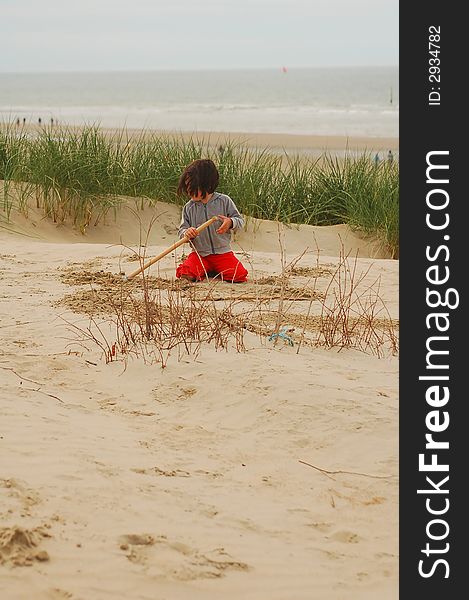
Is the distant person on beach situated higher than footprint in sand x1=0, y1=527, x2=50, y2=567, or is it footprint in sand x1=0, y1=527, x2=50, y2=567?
the distant person on beach

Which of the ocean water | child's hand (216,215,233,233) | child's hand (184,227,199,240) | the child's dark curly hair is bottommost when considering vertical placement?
child's hand (184,227,199,240)

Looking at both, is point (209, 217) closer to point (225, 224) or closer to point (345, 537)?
point (225, 224)

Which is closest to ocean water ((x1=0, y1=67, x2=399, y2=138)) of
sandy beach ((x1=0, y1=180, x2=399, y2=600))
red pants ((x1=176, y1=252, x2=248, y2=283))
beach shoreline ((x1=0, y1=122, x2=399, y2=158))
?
beach shoreline ((x1=0, y1=122, x2=399, y2=158))

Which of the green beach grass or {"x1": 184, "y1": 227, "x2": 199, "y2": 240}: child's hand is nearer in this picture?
{"x1": 184, "y1": 227, "x2": 199, "y2": 240}: child's hand

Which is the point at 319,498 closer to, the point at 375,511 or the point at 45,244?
the point at 375,511

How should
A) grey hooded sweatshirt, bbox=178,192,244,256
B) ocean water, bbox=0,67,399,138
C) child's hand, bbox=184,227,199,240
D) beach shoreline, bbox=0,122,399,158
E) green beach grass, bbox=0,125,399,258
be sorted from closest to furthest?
child's hand, bbox=184,227,199,240
grey hooded sweatshirt, bbox=178,192,244,256
green beach grass, bbox=0,125,399,258
beach shoreline, bbox=0,122,399,158
ocean water, bbox=0,67,399,138

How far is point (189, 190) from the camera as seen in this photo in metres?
6.45

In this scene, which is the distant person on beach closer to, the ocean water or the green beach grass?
the green beach grass

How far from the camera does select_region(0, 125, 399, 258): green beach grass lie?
9062mm

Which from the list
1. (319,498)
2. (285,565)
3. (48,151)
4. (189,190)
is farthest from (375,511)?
(48,151)

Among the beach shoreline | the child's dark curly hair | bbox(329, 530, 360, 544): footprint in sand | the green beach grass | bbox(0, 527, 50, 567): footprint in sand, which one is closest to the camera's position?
bbox(0, 527, 50, 567): footprint in sand

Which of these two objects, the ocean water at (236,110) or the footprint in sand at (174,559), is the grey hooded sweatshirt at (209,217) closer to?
the footprint in sand at (174,559)

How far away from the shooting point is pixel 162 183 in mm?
9625

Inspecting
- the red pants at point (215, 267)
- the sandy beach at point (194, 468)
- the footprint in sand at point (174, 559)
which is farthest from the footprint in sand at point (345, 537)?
the red pants at point (215, 267)
